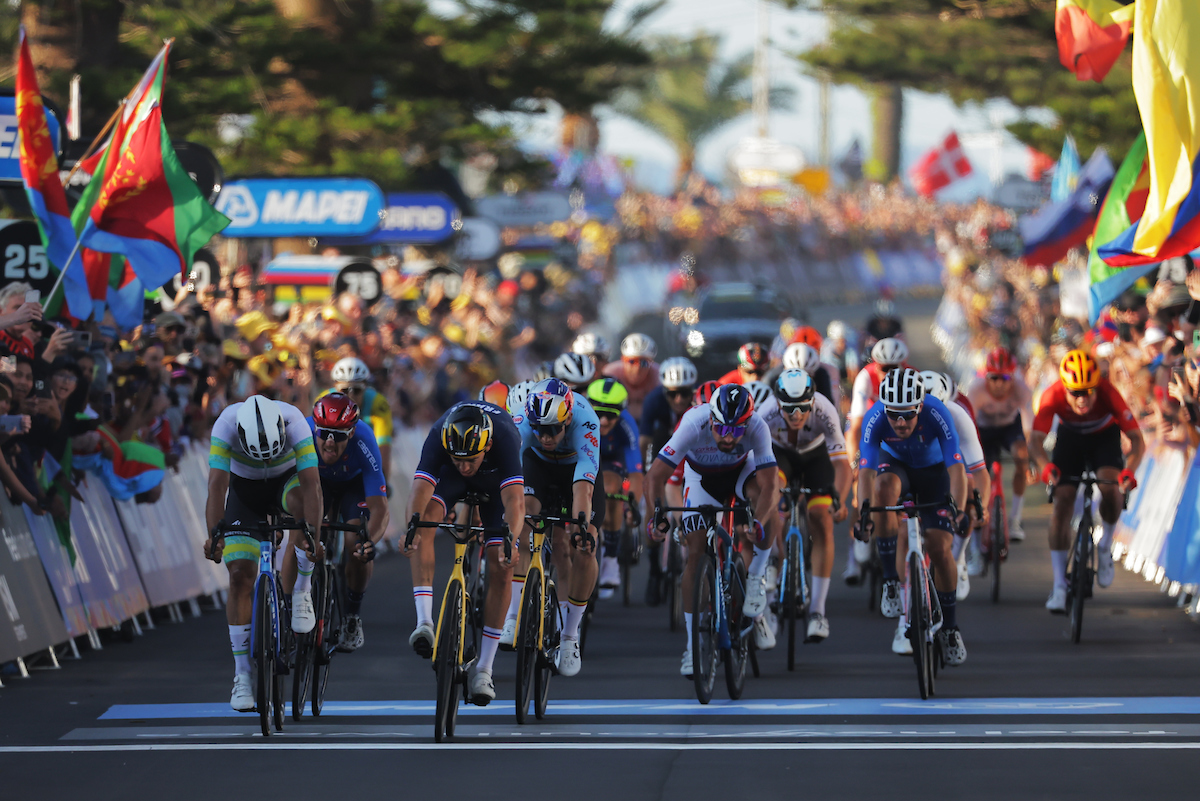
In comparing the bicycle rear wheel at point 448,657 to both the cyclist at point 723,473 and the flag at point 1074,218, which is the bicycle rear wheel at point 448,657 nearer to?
the cyclist at point 723,473

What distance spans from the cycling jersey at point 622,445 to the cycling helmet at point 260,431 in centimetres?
412

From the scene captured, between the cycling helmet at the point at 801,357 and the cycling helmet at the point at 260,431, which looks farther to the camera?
the cycling helmet at the point at 801,357

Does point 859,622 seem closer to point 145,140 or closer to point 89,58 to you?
point 145,140

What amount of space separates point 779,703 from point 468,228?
23.9m

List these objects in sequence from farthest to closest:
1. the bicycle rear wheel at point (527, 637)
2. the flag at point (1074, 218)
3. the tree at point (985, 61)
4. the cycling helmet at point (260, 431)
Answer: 1. the tree at point (985, 61)
2. the flag at point (1074, 218)
3. the bicycle rear wheel at point (527, 637)
4. the cycling helmet at point (260, 431)

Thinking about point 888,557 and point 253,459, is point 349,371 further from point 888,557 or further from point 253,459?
point 888,557

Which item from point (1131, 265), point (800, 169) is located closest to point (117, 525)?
point (1131, 265)

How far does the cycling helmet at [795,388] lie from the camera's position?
38.5 ft

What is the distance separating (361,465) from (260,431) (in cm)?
141

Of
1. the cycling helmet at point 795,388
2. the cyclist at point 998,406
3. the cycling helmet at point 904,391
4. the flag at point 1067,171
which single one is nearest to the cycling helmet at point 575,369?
the cycling helmet at point 795,388

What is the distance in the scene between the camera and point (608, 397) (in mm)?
13312

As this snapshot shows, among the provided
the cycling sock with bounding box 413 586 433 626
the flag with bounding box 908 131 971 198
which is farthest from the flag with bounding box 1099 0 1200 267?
the flag with bounding box 908 131 971 198

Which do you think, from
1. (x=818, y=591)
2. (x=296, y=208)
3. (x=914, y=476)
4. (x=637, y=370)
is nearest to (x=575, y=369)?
(x=818, y=591)

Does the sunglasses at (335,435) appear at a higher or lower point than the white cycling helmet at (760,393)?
lower
